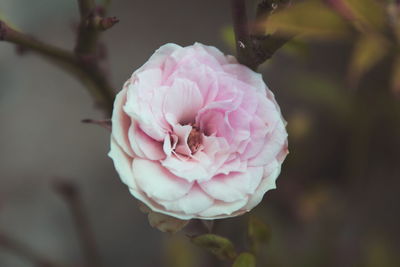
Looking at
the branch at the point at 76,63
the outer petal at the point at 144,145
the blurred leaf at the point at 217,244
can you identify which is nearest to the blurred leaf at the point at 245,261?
the blurred leaf at the point at 217,244

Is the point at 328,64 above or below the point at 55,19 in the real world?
below

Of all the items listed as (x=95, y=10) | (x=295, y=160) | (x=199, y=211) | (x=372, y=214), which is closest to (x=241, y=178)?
(x=199, y=211)

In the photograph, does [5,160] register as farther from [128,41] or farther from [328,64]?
[328,64]

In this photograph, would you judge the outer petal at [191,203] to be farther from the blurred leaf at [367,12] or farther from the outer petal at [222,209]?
the blurred leaf at [367,12]

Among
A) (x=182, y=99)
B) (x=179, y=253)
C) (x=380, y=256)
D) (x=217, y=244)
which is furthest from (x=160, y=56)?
(x=380, y=256)

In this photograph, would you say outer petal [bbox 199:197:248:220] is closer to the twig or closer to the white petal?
the white petal

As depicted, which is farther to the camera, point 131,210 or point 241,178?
point 131,210

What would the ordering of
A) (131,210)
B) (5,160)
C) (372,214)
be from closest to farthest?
1. (5,160)
2. (131,210)
3. (372,214)

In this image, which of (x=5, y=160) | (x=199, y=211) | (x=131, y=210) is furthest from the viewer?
(x=131, y=210)
